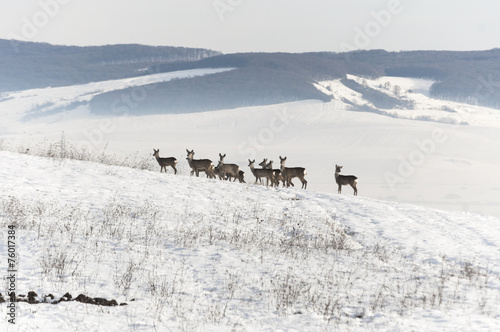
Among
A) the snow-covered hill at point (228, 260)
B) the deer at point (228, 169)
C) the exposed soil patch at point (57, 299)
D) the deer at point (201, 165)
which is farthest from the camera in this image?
the deer at point (228, 169)

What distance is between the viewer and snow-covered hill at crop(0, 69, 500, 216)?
118081 millimetres

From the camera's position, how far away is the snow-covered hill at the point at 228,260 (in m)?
7.16

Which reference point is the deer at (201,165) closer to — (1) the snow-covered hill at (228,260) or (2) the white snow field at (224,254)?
(2) the white snow field at (224,254)

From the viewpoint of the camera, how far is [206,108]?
191875 millimetres

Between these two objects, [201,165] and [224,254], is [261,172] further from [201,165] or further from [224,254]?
[224,254]

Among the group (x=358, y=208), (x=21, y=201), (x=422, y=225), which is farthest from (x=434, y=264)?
(x=21, y=201)

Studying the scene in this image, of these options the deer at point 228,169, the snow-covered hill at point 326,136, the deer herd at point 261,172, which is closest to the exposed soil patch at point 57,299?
the deer herd at point 261,172

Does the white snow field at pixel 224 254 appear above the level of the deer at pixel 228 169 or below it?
below

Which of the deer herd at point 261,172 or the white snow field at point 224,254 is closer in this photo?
the white snow field at point 224,254

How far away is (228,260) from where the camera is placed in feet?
32.7

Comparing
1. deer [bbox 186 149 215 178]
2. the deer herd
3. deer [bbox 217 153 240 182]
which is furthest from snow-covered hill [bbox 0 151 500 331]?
deer [bbox 217 153 240 182]

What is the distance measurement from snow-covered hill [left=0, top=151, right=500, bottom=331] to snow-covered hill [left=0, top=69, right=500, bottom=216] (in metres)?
80.5

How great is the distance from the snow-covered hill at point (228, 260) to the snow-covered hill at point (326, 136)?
264 ft

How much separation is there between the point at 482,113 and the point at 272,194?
201 m
